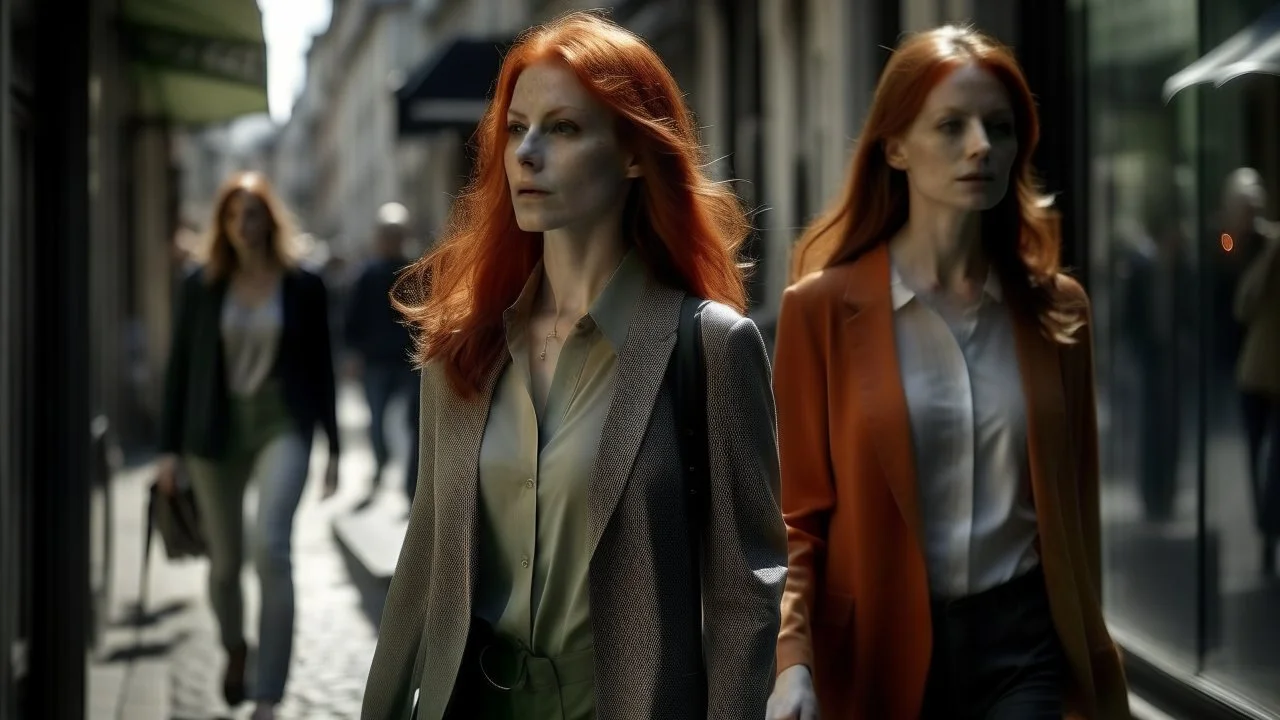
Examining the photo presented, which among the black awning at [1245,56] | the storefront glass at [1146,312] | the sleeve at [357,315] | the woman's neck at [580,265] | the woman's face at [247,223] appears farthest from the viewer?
the sleeve at [357,315]

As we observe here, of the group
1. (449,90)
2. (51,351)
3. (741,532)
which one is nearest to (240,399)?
(51,351)

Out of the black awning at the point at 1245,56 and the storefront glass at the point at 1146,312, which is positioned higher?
the black awning at the point at 1245,56

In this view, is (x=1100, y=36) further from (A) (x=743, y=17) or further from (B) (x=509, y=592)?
(A) (x=743, y=17)

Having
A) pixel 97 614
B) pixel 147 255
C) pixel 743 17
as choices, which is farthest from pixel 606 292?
pixel 147 255

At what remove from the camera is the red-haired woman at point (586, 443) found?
296cm

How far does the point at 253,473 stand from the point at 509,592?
4.45 meters

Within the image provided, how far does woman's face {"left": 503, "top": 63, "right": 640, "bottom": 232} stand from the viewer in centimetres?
309

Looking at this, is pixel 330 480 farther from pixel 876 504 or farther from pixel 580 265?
pixel 580 265

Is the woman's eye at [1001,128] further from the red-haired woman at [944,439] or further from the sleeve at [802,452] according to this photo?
the sleeve at [802,452]

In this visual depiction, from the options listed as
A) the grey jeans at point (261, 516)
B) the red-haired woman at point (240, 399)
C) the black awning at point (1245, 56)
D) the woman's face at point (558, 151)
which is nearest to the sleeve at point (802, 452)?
the woman's face at point (558, 151)

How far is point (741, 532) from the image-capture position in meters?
3.01

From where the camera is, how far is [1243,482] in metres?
6.07

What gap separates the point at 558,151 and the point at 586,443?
458 millimetres

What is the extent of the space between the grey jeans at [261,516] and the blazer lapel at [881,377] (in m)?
3.42
